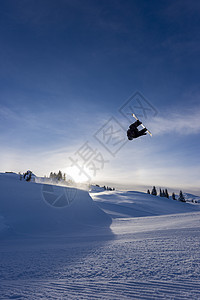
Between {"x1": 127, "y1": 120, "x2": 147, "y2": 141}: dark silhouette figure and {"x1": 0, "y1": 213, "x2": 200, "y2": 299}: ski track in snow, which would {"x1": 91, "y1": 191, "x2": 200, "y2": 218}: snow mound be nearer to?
{"x1": 127, "y1": 120, "x2": 147, "y2": 141}: dark silhouette figure

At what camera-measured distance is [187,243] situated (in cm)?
502

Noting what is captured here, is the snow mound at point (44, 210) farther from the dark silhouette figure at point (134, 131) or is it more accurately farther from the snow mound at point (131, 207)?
the dark silhouette figure at point (134, 131)

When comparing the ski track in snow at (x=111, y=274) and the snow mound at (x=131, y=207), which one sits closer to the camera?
the ski track in snow at (x=111, y=274)

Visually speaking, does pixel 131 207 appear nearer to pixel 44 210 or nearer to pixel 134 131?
pixel 44 210

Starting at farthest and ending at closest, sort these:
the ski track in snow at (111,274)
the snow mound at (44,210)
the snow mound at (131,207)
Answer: the snow mound at (131,207) < the snow mound at (44,210) < the ski track in snow at (111,274)

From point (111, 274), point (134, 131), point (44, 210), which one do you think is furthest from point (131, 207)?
point (111, 274)

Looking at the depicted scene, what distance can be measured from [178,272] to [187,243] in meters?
1.97

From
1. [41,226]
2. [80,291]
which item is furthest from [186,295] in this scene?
[41,226]

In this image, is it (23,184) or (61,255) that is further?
(23,184)

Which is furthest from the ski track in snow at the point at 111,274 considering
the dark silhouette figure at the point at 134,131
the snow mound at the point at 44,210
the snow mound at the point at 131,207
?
the snow mound at the point at 131,207

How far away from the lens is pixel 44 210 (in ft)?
46.8

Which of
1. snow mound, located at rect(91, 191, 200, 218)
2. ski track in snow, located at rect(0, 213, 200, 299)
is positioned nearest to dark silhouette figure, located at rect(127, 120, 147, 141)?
ski track in snow, located at rect(0, 213, 200, 299)

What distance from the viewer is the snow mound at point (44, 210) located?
11797mm

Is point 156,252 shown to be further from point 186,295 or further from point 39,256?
point 39,256
